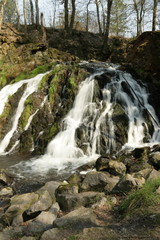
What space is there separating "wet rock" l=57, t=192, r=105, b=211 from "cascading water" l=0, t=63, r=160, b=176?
11.7ft

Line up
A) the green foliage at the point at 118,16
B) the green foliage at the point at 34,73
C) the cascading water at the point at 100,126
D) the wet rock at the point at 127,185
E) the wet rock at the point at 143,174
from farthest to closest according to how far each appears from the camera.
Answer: the green foliage at the point at 118,16, the green foliage at the point at 34,73, the cascading water at the point at 100,126, the wet rock at the point at 143,174, the wet rock at the point at 127,185

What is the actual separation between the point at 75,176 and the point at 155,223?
3424mm

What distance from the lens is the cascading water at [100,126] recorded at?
10047mm

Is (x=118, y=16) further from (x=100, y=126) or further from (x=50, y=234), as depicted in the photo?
(x=50, y=234)

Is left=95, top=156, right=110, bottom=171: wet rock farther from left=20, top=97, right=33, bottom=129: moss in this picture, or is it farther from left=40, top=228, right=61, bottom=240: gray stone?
left=20, top=97, right=33, bottom=129: moss

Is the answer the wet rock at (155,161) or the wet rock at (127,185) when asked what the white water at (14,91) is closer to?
the wet rock at (155,161)

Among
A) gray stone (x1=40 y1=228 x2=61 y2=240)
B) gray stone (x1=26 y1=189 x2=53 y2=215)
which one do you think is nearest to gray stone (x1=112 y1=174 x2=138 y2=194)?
gray stone (x1=26 y1=189 x2=53 y2=215)

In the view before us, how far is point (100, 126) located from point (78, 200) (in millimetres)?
6184

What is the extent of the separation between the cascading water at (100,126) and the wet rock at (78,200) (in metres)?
3.57

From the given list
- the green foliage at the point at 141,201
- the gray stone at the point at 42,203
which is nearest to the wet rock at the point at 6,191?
the gray stone at the point at 42,203

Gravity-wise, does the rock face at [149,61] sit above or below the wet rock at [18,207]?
above

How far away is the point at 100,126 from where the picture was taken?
10.9 m

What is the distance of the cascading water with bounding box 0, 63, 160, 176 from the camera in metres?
10.0

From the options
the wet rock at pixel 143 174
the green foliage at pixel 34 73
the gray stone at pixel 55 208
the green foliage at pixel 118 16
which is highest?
the green foliage at pixel 118 16
